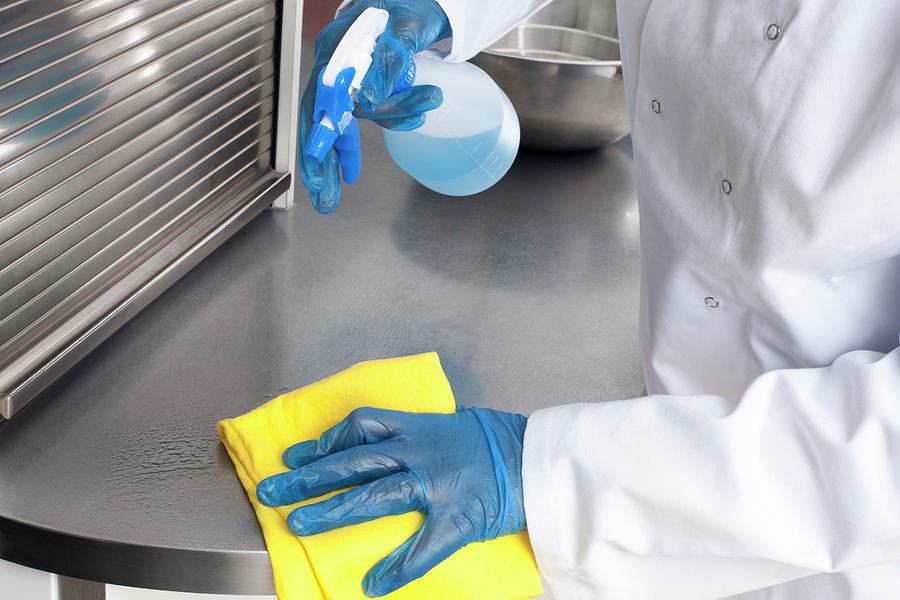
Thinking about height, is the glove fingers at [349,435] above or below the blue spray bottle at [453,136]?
below

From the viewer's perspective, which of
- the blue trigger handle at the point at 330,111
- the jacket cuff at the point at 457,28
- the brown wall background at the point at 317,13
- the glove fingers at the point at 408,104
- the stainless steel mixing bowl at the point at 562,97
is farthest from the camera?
the brown wall background at the point at 317,13

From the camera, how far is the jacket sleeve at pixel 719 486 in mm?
778

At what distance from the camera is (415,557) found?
796mm

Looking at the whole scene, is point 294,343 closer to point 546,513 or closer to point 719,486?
point 546,513

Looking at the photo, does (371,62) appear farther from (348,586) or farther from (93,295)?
(348,586)

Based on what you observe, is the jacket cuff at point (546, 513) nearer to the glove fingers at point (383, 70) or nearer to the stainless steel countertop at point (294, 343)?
the stainless steel countertop at point (294, 343)

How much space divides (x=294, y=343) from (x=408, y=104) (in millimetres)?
315

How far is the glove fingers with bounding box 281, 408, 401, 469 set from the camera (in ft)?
2.87

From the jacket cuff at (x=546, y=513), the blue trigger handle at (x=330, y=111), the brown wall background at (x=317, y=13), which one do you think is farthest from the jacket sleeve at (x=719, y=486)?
the brown wall background at (x=317, y=13)

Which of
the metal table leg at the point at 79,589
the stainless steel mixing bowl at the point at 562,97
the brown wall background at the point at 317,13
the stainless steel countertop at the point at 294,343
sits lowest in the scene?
the metal table leg at the point at 79,589

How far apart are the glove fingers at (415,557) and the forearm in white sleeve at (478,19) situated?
64cm

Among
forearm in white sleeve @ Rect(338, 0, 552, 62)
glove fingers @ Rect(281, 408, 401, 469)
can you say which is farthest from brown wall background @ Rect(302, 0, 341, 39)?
glove fingers @ Rect(281, 408, 401, 469)

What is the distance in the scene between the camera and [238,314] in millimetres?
Answer: 1154

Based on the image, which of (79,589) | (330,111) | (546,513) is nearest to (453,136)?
(330,111)
